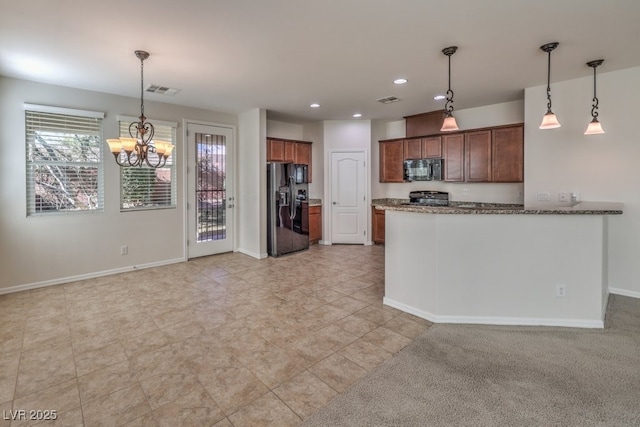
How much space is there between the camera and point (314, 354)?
2.44 metres

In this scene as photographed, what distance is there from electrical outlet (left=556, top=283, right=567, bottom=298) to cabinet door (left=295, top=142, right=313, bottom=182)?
479 centimetres

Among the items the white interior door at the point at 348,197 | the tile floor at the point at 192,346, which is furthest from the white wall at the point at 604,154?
the white interior door at the point at 348,197

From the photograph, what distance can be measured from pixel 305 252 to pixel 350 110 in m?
2.79

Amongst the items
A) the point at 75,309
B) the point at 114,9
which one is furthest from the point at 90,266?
the point at 114,9

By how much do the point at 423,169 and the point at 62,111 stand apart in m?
5.70

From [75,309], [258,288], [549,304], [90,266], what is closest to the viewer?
[549,304]

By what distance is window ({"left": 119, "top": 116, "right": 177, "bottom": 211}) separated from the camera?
4.66 m

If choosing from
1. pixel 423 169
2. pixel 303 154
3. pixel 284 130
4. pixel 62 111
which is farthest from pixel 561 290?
pixel 62 111

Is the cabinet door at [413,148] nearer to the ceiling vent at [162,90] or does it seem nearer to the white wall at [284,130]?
the white wall at [284,130]

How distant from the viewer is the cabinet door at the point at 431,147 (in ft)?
18.7

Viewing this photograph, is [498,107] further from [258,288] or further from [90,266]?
[90,266]

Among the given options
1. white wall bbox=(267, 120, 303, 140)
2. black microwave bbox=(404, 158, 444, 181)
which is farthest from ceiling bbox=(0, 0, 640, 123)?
white wall bbox=(267, 120, 303, 140)

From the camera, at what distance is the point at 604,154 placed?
12.2 ft

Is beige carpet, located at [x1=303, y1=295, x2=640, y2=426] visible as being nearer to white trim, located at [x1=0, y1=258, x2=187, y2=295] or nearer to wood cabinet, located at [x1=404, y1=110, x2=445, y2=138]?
wood cabinet, located at [x1=404, y1=110, x2=445, y2=138]
